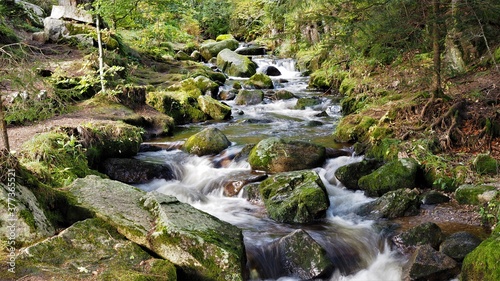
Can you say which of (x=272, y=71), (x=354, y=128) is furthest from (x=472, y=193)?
(x=272, y=71)

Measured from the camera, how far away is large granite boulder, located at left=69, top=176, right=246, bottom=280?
4.43 m

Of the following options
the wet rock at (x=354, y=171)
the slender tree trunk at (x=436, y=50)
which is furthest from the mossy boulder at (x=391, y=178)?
the slender tree trunk at (x=436, y=50)

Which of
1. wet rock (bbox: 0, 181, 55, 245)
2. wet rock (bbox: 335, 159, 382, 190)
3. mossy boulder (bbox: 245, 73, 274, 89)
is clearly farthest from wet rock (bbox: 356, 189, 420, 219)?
mossy boulder (bbox: 245, 73, 274, 89)

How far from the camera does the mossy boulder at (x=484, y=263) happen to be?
14.2 feet

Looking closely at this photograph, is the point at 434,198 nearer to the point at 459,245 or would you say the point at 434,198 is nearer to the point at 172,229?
the point at 459,245

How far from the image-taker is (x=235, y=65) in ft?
71.9

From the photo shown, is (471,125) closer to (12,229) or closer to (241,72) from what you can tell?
(12,229)

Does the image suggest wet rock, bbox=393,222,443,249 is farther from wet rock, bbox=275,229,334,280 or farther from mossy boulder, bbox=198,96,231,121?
mossy boulder, bbox=198,96,231,121

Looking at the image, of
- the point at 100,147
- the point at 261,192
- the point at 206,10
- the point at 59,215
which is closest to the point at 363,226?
the point at 261,192

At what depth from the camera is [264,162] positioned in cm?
911

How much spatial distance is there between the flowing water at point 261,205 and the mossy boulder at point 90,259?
1.71 m

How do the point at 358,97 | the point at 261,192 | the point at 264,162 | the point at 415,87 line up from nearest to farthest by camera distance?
the point at 261,192
the point at 264,162
the point at 415,87
the point at 358,97

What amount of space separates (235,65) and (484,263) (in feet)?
60.9

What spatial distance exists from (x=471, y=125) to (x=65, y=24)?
1447cm
